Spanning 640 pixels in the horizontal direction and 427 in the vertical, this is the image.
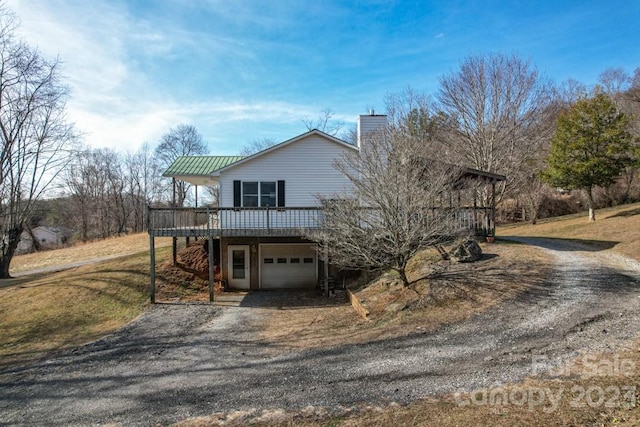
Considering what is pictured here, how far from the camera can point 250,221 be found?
597 inches

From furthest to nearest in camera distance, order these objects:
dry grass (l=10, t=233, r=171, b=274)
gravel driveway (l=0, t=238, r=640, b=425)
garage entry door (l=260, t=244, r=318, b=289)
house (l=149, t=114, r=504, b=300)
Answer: dry grass (l=10, t=233, r=171, b=274)
garage entry door (l=260, t=244, r=318, b=289)
house (l=149, t=114, r=504, b=300)
gravel driveway (l=0, t=238, r=640, b=425)

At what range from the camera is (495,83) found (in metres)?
24.8

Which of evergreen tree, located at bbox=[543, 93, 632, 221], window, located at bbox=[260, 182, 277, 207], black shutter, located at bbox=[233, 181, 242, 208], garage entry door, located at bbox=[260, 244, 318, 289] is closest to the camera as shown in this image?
black shutter, located at bbox=[233, 181, 242, 208]

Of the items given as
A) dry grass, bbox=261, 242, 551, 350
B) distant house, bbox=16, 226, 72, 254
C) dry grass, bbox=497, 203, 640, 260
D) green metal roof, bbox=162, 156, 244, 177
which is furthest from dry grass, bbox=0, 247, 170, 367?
distant house, bbox=16, 226, 72, 254

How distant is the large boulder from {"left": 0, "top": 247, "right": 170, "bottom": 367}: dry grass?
36.8 ft

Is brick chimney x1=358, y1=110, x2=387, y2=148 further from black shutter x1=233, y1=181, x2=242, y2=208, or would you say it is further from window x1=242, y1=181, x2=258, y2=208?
black shutter x1=233, y1=181, x2=242, y2=208

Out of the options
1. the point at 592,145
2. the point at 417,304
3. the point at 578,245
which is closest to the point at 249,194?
the point at 417,304

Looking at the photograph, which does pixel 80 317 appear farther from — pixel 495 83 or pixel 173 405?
pixel 495 83

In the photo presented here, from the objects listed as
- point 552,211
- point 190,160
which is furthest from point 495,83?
point 190,160

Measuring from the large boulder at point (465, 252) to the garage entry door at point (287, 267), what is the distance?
654 centimetres

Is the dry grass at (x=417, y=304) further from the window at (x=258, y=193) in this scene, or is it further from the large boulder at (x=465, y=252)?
the window at (x=258, y=193)

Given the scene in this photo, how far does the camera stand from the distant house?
43522mm

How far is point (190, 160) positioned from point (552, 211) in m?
28.5

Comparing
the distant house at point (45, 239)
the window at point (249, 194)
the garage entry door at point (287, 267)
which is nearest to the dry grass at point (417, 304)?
the garage entry door at point (287, 267)
